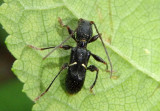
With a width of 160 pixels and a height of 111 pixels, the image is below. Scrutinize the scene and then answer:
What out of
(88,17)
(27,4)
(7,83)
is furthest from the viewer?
(7,83)

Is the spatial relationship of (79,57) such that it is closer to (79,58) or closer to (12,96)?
(79,58)

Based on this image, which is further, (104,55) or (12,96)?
(12,96)

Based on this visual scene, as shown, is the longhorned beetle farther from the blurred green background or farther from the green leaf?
the blurred green background

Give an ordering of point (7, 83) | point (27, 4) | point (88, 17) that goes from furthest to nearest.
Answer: point (7, 83) → point (88, 17) → point (27, 4)

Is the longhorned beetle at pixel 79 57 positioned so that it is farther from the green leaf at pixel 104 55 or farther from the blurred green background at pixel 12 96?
the blurred green background at pixel 12 96

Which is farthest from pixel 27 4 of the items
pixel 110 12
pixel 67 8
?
pixel 110 12

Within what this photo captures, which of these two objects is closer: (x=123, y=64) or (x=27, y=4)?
(x=27, y=4)

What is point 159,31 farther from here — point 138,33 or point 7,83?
point 7,83

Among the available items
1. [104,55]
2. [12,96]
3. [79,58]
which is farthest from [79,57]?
[12,96]
